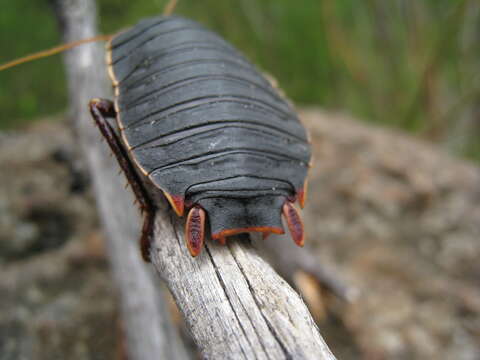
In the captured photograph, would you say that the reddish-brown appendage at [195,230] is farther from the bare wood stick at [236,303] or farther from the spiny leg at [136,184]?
the spiny leg at [136,184]

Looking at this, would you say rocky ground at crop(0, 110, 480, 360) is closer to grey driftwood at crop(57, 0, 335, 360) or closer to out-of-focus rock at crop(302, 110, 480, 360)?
out-of-focus rock at crop(302, 110, 480, 360)

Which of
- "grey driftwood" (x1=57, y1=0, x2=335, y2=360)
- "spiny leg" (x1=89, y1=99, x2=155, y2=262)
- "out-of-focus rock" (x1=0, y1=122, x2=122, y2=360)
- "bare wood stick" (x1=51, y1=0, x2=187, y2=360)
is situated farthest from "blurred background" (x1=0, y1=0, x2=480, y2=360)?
"spiny leg" (x1=89, y1=99, x2=155, y2=262)

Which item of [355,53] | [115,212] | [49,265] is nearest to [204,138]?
[115,212]

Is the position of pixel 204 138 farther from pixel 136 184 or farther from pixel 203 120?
pixel 136 184

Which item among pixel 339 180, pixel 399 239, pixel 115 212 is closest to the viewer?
pixel 115 212

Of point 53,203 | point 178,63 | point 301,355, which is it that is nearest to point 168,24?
point 178,63

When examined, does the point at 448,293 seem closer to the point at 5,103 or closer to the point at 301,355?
the point at 301,355
